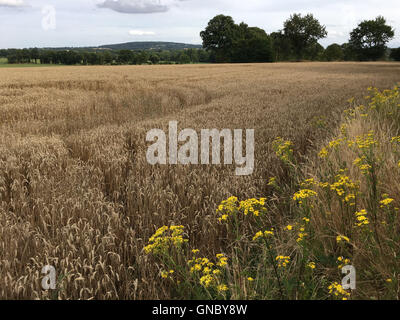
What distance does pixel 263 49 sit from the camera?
79188 mm

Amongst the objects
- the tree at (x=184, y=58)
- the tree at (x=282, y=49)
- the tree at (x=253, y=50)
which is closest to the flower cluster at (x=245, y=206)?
the tree at (x=253, y=50)

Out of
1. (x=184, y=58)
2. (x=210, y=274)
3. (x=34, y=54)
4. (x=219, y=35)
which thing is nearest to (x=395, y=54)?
(x=219, y=35)

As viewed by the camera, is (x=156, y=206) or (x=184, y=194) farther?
(x=184, y=194)

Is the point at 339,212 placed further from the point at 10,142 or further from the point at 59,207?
the point at 10,142

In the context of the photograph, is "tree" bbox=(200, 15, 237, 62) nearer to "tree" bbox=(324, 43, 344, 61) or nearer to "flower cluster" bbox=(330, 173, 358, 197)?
"tree" bbox=(324, 43, 344, 61)

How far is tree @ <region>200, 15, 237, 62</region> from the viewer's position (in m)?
87.6

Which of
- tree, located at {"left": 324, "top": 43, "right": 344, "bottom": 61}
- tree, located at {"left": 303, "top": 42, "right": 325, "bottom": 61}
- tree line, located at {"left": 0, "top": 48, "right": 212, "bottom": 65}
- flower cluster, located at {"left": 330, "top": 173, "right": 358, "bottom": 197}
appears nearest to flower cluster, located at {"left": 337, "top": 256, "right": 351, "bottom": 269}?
flower cluster, located at {"left": 330, "top": 173, "right": 358, "bottom": 197}

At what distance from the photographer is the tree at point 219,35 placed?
8756 cm

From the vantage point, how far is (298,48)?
8731 cm

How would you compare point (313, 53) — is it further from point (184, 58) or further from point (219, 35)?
point (184, 58)

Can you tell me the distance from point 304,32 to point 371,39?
17598 millimetres
